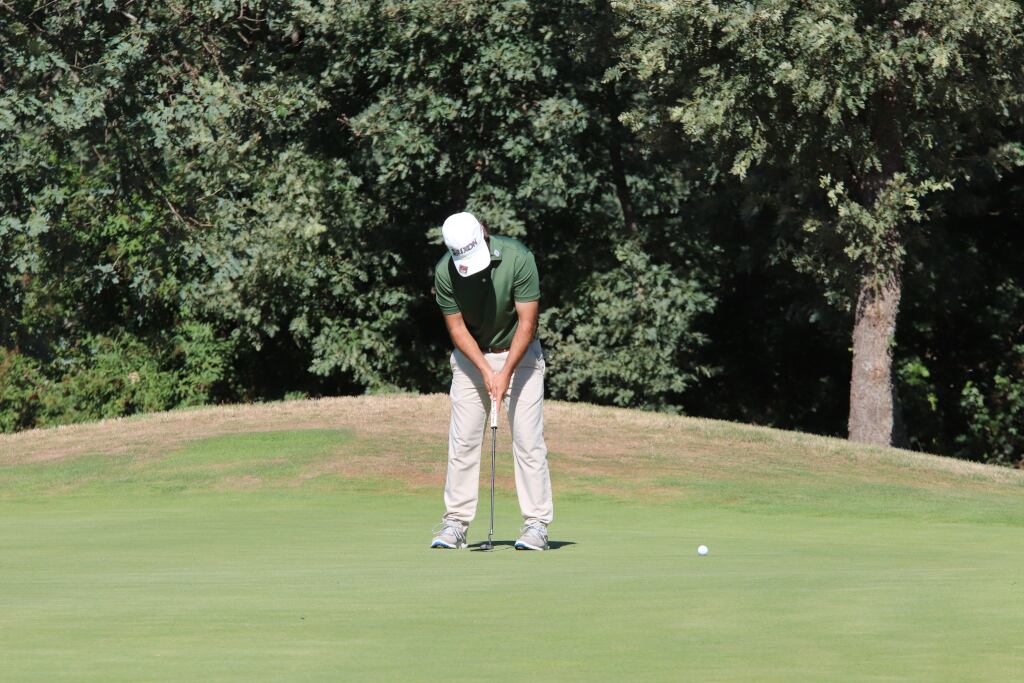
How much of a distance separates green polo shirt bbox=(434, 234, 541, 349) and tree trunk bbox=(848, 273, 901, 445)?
15985mm

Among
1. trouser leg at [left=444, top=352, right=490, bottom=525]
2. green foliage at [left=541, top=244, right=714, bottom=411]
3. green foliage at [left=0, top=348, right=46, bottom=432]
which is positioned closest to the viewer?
trouser leg at [left=444, top=352, right=490, bottom=525]

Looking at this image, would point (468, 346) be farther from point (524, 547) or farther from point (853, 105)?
point (853, 105)

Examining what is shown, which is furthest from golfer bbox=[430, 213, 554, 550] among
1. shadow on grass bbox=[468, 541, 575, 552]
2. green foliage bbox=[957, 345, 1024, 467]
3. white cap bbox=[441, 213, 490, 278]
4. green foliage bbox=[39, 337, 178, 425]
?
green foliage bbox=[957, 345, 1024, 467]

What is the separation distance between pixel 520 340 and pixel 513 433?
651mm

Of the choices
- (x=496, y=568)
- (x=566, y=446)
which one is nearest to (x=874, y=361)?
(x=566, y=446)

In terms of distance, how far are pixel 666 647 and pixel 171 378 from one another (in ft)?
86.0

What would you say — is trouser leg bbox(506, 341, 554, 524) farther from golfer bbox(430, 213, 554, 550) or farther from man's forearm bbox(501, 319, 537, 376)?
man's forearm bbox(501, 319, 537, 376)

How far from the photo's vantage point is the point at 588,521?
12.5 m

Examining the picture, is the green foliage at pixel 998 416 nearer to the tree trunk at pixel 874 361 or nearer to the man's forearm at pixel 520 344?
the tree trunk at pixel 874 361

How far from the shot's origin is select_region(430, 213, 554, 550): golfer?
908 centimetres

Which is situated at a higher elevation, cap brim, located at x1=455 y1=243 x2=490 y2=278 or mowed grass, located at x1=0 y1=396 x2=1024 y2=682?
cap brim, located at x1=455 y1=243 x2=490 y2=278

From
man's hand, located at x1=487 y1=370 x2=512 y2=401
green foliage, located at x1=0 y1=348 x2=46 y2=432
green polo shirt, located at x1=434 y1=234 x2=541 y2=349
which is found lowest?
green foliage, located at x1=0 y1=348 x2=46 y2=432

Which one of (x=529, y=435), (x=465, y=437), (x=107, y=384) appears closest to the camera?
(x=529, y=435)

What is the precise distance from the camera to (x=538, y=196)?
91.8ft
